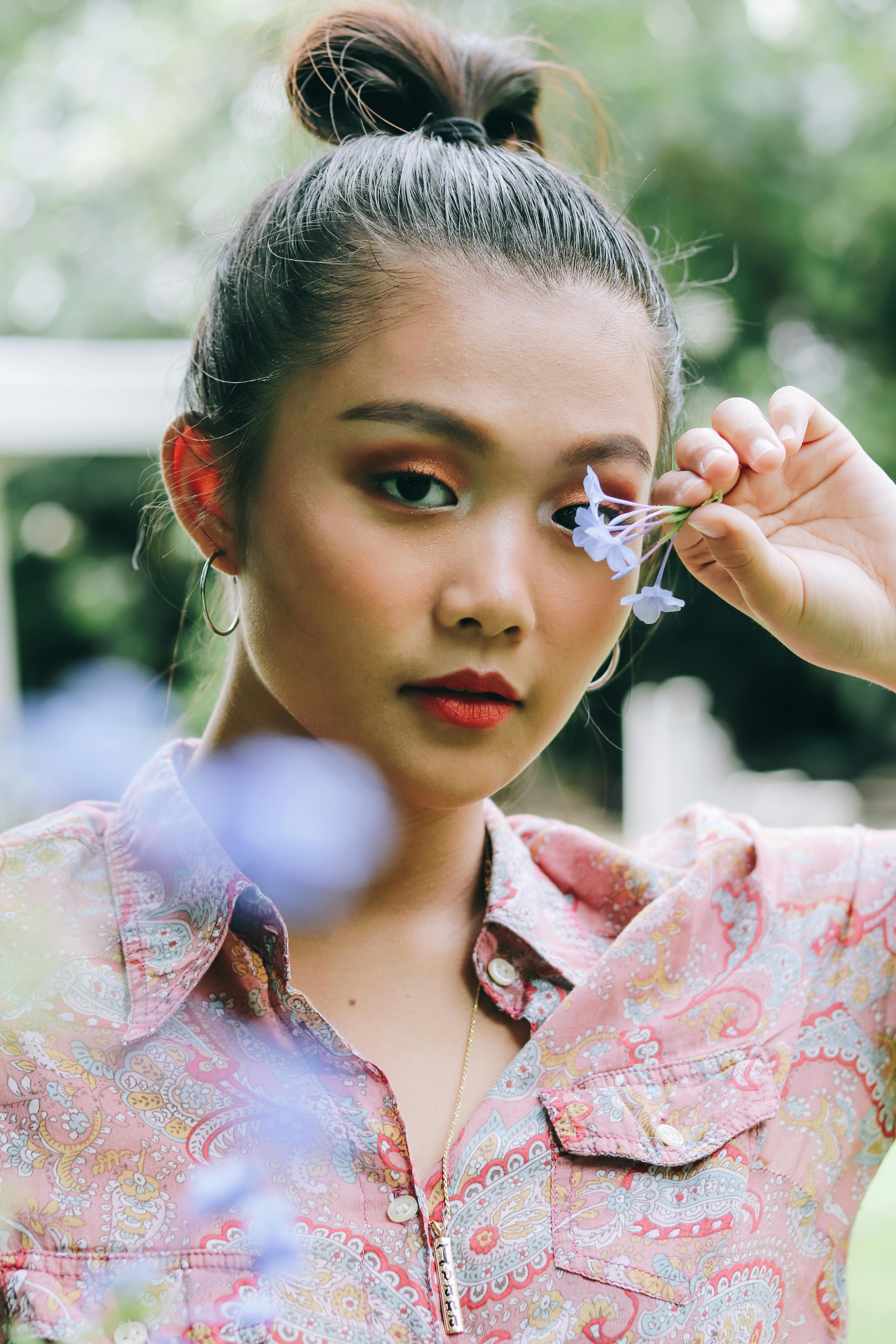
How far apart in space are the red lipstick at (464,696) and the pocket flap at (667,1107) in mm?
484

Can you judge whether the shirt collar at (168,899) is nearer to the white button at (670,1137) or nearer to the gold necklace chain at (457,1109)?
the gold necklace chain at (457,1109)

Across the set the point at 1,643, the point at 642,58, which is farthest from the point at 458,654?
the point at 642,58

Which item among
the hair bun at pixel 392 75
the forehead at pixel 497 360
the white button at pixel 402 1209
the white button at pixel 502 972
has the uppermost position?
the hair bun at pixel 392 75

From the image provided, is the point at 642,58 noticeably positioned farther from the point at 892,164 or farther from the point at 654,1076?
the point at 654,1076

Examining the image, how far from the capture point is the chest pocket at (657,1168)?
55.4 inches

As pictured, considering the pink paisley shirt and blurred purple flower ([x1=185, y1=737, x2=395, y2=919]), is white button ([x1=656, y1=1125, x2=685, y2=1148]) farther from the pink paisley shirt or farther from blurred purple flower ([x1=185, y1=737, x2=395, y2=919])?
blurred purple flower ([x1=185, y1=737, x2=395, y2=919])

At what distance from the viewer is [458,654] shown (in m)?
1.36

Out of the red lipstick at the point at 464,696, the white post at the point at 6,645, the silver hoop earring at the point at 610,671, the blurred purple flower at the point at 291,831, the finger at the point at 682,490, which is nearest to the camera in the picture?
the red lipstick at the point at 464,696

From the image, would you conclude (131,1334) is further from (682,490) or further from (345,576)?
(682,490)

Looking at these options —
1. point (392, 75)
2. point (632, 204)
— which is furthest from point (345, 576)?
point (632, 204)

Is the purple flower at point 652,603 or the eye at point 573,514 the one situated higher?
the eye at point 573,514

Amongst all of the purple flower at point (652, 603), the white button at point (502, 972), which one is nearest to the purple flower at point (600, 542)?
the purple flower at point (652, 603)

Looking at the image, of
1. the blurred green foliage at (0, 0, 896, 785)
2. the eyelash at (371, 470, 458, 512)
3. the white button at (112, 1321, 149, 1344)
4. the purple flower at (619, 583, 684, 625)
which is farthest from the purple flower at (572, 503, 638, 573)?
the blurred green foliage at (0, 0, 896, 785)

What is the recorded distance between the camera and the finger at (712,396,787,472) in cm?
146
